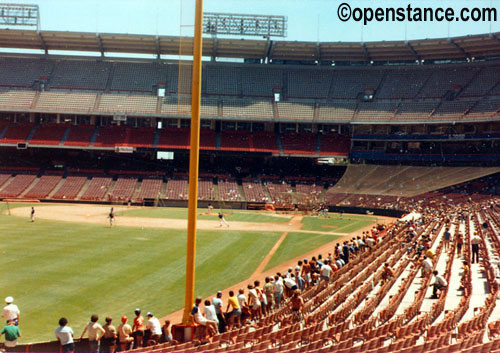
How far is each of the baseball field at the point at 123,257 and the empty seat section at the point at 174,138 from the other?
67.9 ft

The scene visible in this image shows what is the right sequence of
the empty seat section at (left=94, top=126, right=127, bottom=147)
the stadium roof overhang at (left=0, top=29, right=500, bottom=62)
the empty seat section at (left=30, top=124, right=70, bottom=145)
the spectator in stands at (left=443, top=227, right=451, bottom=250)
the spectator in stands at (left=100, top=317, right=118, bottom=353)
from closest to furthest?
the spectator in stands at (left=100, top=317, right=118, bottom=353) → the spectator in stands at (left=443, top=227, right=451, bottom=250) → the empty seat section at (left=30, top=124, right=70, bottom=145) → the empty seat section at (left=94, top=126, right=127, bottom=147) → the stadium roof overhang at (left=0, top=29, right=500, bottom=62)

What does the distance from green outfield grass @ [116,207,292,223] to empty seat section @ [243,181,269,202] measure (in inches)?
248

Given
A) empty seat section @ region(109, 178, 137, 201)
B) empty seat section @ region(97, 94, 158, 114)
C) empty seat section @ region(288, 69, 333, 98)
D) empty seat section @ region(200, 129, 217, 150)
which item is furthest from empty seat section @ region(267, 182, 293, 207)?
empty seat section @ region(97, 94, 158, 114)

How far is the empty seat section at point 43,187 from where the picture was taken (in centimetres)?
5831

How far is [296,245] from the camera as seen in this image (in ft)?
108

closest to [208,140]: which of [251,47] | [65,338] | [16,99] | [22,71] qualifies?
[251,47]

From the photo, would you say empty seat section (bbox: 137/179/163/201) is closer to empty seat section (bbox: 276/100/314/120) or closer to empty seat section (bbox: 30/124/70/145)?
empty seat section (bbox: 30/124/70/145)

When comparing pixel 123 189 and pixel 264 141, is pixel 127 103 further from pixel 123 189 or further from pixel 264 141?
pixel 264 141

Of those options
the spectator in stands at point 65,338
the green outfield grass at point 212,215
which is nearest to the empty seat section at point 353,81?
the green outfield grass at point 212,215

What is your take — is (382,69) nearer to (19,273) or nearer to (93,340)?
(19,273)

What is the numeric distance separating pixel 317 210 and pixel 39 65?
46.9 meters

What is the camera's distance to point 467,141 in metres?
62.7

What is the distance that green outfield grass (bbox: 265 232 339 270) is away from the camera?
2831 cm

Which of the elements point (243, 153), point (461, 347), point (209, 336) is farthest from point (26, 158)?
point (461, 347)
